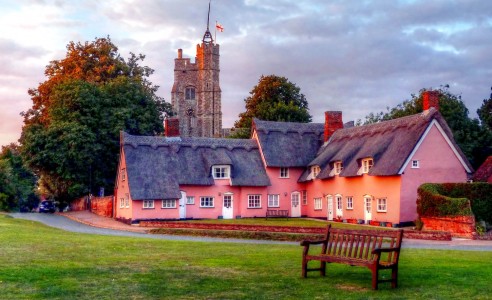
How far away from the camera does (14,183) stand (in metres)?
71.4

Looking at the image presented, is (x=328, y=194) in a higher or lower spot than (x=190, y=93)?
lower

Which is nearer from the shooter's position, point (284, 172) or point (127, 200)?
point (127, 200)

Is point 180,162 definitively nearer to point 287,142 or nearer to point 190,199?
point 190,199

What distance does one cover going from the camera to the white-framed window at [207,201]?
5294 cm

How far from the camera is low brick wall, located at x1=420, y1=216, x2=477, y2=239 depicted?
113ft

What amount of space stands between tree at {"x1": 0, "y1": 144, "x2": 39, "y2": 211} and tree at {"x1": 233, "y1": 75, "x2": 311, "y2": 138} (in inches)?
1066

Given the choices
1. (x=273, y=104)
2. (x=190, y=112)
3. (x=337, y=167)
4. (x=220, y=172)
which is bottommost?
(x=220, y=172)

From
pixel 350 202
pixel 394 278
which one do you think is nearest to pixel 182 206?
pixel 350 202

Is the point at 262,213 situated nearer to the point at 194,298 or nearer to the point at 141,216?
the point at 141,216

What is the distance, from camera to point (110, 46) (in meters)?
71.2

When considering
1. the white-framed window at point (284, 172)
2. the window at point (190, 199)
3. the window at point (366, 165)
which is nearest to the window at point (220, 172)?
the window at point (190, 199)

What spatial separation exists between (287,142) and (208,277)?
143 ft

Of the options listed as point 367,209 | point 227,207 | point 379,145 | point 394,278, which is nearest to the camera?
point 394,278

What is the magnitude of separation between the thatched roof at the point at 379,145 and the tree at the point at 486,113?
24.1 m
